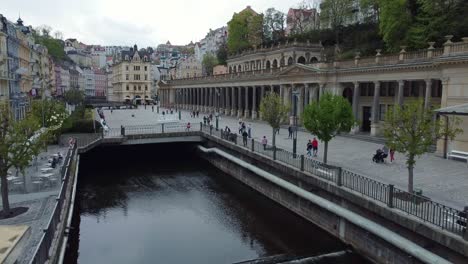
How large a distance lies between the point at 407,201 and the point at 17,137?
15598 millimetres

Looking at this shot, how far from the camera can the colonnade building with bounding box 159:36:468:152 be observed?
27141 millimetres

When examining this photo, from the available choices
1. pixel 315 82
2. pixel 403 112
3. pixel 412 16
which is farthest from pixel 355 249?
pixel 412 16

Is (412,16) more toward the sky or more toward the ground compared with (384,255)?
more toward the sky

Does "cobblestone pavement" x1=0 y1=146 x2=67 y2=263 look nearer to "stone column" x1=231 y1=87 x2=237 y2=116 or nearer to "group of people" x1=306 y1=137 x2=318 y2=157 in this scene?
"group of people" x1=306 y1=137 x2=318 y2=157

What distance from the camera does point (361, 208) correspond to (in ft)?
55.6

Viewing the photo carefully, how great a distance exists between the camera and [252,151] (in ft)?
94.3

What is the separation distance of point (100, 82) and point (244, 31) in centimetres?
11194

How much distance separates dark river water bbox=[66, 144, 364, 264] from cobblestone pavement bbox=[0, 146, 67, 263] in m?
2.24

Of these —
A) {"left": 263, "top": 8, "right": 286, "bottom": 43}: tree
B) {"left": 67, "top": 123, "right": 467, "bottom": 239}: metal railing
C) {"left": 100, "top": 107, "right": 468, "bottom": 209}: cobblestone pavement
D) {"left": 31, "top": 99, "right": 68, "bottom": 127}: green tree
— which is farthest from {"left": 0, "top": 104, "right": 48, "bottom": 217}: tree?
{"left": 263, "top": 8, "right": 286, "bottom": 43}: tree

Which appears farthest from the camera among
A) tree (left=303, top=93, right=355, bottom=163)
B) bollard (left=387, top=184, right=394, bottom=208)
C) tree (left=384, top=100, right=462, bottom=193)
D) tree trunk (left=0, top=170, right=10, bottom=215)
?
tree (left=303, top=93, right=355, bottom=163)

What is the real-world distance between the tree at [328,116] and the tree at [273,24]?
6942 centimetres

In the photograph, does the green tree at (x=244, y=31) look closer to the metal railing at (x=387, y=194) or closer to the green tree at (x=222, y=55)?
the green tree at (x=222, y=55)

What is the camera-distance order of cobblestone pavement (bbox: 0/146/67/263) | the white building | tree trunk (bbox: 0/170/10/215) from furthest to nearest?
the white building, tree trunk (bbox: 0/170/10/215), cobblestone pavement (bbox: 0/146/67/263)

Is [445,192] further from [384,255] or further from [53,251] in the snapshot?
[53,251]
